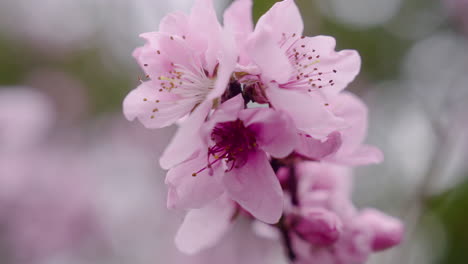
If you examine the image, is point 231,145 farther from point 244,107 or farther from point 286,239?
point 286,239

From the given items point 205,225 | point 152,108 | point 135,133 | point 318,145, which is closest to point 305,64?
point 318,145

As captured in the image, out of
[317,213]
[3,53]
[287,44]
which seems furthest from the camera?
[3,53]

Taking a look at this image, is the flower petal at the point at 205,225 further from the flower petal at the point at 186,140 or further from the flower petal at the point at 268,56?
the flower petal at the point at 268,56

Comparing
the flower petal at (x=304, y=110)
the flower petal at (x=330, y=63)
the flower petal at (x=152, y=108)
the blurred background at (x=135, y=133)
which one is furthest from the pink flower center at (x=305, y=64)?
the blurred background at (x=135, y=133)

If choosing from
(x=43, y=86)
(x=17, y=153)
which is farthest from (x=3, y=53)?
(x=17, y=153)

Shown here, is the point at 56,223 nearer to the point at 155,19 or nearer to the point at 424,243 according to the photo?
the point at 155,19

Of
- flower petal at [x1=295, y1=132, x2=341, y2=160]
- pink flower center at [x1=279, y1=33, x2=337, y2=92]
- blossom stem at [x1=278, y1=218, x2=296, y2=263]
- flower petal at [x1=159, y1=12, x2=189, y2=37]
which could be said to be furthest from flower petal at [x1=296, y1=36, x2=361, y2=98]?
blossom stem at [x1=278, y1=218, x2=296, y2=263]
